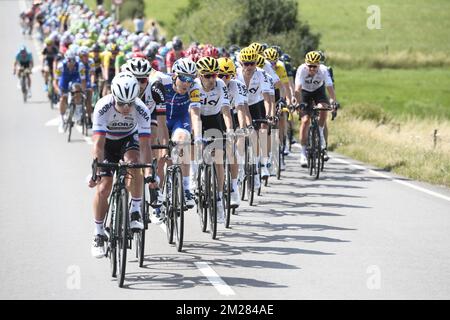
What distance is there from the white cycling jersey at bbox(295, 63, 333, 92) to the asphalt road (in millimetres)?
1518

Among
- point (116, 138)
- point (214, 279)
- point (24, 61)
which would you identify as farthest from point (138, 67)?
point (24, 61)

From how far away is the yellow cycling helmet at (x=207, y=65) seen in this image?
14.1m

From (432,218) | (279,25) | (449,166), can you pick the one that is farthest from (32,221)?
(279,25)

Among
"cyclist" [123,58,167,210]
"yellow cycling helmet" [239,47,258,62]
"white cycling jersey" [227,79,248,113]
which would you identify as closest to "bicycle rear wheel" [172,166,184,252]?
"cyclist" [123,58,167,210]

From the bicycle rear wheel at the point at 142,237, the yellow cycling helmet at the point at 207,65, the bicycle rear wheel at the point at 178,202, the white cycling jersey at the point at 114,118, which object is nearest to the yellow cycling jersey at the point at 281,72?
the yellow cycling helmet at the point at 207,65

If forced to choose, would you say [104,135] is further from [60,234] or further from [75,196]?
[75,196]

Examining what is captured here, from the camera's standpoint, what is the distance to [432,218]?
51.1ft

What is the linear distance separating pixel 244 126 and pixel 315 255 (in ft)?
10.6

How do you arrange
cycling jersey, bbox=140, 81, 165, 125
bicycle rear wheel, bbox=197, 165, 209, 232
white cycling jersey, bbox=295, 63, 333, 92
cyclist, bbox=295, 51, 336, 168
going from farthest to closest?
white cycling jersey, bbox=295, 63, 333, 92
cyclist, bbox=295, 51, 336, 168
bicycle rear wheel, bbox=197, 165, 209, 232
cycling jersey, bbox=140, 81, 165, 125

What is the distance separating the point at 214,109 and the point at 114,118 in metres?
3.25

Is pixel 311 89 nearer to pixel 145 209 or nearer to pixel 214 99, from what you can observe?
pixel 214 99

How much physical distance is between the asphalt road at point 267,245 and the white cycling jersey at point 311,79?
59.8 inches

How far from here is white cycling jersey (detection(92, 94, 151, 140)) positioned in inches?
455

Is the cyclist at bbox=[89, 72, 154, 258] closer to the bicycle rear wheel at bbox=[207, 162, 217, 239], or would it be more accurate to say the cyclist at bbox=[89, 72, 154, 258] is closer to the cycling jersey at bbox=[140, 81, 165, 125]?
the cycling jersey at bbox=[140, 81, 165, 125]
